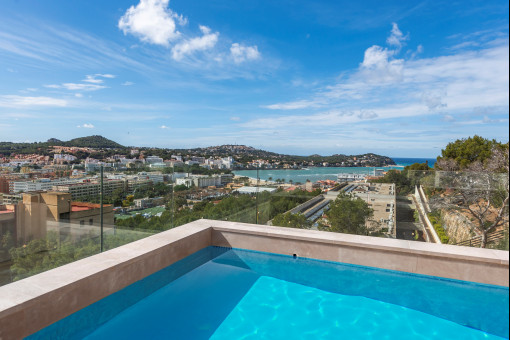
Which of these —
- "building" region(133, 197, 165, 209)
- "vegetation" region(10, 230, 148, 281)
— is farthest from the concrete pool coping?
"building" region(133, 197, 165, 209)

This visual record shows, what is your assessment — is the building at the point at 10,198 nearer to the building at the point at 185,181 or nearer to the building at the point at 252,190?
the building at the point at 185,181

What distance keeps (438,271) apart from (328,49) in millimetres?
10904

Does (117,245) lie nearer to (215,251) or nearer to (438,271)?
(215,251)

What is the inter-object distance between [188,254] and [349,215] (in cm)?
302

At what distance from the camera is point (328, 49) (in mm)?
12773

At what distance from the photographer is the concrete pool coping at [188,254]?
7.87ft

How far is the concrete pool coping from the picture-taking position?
2398mm

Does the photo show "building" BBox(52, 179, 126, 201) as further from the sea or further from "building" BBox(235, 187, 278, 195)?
the sea

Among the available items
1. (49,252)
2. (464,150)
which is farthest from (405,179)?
(464,150)

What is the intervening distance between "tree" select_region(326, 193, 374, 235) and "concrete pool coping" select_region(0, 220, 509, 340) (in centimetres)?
87

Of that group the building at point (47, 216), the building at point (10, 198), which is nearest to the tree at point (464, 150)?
the building at point (47, 216)

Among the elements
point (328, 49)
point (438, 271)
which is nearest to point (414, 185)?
point (438, 271)

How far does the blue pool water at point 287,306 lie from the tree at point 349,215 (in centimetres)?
123

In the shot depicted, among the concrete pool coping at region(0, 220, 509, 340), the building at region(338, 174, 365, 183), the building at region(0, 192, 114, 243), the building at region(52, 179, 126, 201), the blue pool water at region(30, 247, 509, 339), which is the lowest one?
the blue pool water at region(30, 247, 509, 339)
